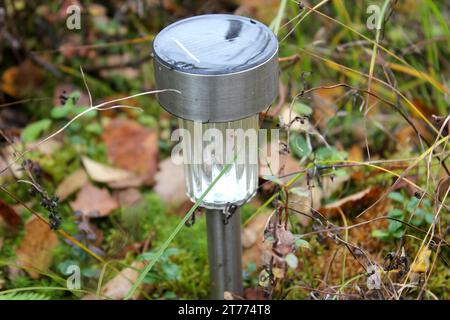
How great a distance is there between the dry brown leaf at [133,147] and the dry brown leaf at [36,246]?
1.34 ft

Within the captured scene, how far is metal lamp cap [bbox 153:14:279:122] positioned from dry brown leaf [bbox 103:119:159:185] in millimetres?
803

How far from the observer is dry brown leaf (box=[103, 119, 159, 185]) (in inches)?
78.7

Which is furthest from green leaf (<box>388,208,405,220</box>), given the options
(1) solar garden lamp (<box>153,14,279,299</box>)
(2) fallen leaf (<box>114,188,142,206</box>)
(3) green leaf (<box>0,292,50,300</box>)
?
(3) green leaf (<box>0,292,50,300</box>)

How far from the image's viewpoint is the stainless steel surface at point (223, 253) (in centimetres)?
138

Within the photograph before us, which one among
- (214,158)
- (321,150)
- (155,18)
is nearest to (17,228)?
(214,158)

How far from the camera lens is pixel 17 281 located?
1.50 metres

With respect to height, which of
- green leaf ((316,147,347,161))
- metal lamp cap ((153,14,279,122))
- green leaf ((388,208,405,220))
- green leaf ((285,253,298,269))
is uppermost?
metal lamp cap ((153,14,279,122))

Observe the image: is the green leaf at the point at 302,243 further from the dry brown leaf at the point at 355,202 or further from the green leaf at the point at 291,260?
the dry brown leaf at the point at 355,202

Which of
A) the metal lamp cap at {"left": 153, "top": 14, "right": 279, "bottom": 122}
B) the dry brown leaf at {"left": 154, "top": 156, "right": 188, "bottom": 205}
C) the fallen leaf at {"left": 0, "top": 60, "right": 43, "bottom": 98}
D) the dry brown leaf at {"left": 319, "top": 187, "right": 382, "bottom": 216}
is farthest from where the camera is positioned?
the fallen leaf at {"left": 0, "top": 60, "right": 43, "bottom": 98}

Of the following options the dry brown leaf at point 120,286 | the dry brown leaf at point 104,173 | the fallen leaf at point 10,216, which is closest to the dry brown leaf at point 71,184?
the dry brown leaf at point 104,173

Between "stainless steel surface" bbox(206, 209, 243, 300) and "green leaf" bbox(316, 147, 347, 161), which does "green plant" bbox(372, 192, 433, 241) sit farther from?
"stainless steel surface" bbox(206, 209, 243, 300)

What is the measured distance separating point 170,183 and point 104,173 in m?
0.21
